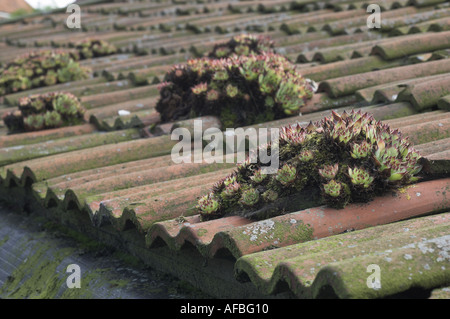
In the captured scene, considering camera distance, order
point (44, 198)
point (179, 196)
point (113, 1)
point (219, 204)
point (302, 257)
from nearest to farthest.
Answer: point (302, 257) < point (219, 204) < point (179, 196) < point (44, 198) < point (113, 1)

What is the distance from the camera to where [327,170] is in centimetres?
327

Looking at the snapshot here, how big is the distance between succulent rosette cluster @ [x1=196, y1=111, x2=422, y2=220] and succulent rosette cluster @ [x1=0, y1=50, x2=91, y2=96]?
5.20 metres

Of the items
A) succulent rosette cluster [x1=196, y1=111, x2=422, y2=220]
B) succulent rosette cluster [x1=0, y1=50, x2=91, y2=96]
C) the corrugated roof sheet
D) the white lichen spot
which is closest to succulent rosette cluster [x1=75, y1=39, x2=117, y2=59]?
the corrugated roof sheet

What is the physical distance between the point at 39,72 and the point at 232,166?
469 cm

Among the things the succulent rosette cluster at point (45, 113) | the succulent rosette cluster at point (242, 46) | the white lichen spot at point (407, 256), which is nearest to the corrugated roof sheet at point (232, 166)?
the white lichen spot at point (407, 256)

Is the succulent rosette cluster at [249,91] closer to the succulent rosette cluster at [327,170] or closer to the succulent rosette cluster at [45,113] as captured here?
the succulent rosette cluster at [45,113]

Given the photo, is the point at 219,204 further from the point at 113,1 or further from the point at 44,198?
the point at 113,1

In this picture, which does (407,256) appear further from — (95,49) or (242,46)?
(95,49)

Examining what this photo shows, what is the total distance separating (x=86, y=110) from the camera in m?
6.91

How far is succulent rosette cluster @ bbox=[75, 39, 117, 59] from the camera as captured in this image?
32.1ft

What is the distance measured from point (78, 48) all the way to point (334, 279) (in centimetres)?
829

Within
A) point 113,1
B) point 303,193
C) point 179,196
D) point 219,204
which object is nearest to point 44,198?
point 179,196

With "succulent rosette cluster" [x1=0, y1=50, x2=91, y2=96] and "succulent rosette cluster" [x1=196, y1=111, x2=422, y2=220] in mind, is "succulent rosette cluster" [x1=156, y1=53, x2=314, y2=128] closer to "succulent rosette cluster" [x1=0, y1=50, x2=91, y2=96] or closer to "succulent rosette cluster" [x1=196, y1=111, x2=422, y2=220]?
"succulent rosette cluster" [x1=196, y1=111, x2=422, y2=220]

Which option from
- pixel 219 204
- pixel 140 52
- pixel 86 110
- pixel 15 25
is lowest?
pixel 219 204
